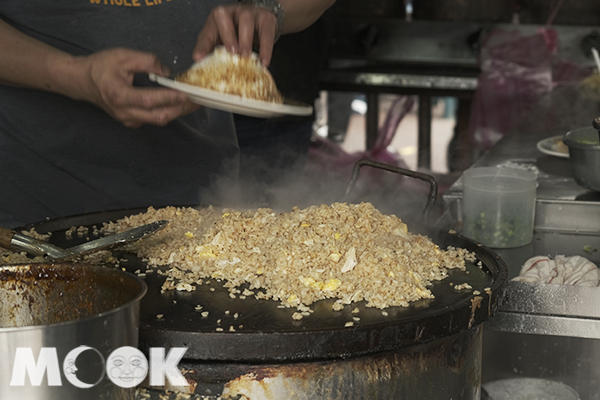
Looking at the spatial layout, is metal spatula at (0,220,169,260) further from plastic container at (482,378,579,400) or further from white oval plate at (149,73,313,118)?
plastic container at (482,378,579,400)

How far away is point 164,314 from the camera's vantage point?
4.05 ft

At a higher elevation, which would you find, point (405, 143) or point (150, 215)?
point (150, 215)

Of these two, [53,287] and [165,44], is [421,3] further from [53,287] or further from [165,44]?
[53,287]

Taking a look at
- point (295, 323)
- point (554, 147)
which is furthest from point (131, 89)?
point (554, 147)

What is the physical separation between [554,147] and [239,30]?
1.48m

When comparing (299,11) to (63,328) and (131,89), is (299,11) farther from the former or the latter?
(63,328)

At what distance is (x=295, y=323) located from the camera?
1.19m

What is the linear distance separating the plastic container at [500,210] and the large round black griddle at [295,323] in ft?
1.62

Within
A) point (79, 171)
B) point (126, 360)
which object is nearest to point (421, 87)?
point (79, 171)

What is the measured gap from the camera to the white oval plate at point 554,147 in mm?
2521

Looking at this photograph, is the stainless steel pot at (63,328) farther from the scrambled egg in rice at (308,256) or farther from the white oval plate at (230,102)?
the white oval plate at (230,102)

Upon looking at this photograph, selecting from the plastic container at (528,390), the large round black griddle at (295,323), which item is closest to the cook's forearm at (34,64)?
the large round black griddle at (295,323)

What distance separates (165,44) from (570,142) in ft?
4.29

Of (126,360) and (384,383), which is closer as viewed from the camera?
(126,360)
